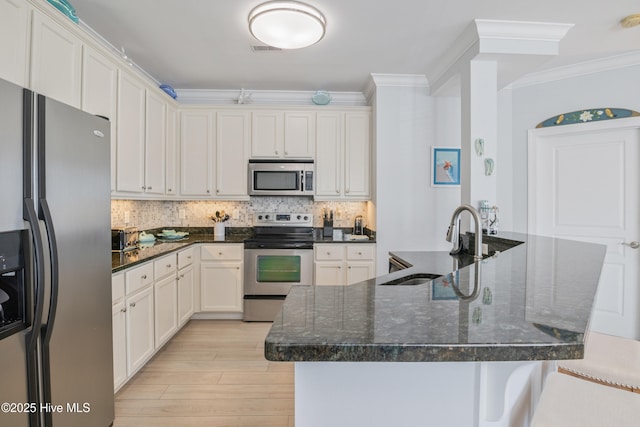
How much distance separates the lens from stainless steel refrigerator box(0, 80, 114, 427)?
47.2 inches

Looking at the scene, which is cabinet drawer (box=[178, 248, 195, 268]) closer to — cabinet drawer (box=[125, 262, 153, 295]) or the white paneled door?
cabinet drawer (box=[125, 262, 153, 295])

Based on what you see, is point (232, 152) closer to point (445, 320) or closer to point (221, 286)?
point (221, 286)

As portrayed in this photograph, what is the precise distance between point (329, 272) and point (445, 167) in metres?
1.73

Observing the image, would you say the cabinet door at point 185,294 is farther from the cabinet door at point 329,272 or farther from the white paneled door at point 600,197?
the white paneled door at point 600,197

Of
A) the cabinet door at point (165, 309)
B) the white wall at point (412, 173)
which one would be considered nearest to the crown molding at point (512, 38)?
the white wall at point (412, 173)

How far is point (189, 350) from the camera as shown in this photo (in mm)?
2824

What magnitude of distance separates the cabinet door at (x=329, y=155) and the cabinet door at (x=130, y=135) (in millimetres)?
1798

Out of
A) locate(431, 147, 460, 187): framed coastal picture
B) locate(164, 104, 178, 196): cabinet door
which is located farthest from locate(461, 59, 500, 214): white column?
locate(164, 104, 178, 196): cabinet door

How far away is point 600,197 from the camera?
3.10 metres

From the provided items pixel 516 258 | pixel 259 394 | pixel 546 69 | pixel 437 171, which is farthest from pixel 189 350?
pixel 546 69

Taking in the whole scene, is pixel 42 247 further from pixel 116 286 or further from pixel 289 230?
pixel 289 230

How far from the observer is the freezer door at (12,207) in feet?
3.82

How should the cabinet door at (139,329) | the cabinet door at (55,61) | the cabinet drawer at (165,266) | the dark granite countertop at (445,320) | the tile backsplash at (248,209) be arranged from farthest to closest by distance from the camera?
the tile backsplash at (248,209) < the cabinet drawer at (165,266) < the cabinet door at (139,329) < the cabinet door at (55,61) < the dark granite countertop at (445,320)

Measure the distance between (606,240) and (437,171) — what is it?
1.67 meters
